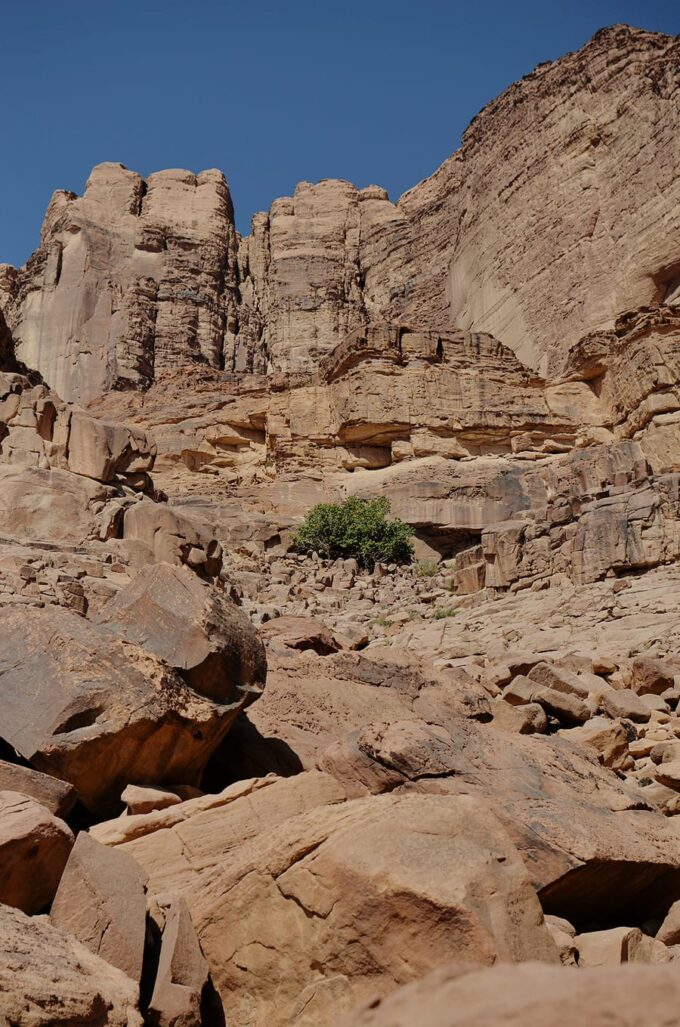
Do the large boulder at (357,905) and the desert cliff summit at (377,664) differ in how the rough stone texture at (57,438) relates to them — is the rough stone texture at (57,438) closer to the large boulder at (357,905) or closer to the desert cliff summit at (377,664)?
the desert cliff summit at (377,664)

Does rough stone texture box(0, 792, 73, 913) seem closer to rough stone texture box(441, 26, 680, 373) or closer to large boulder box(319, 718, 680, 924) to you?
large boulder box(319, 718, 680, 924)

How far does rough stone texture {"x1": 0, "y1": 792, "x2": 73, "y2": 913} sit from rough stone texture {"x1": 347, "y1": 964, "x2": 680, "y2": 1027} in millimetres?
2347

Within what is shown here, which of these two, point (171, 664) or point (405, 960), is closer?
point (405, 960)

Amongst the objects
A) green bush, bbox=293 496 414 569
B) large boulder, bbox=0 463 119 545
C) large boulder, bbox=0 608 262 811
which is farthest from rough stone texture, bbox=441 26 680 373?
large boulder, bbox=0 608 262 811

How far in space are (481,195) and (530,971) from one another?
2024 inches

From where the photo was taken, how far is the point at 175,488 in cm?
3338

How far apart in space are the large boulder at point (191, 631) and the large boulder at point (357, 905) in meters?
1.56

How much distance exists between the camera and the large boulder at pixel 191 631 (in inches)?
206

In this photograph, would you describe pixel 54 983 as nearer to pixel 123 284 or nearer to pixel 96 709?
pixel 96 709

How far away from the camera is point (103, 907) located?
3.27 metres

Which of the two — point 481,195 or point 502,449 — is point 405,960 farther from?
point 481,195

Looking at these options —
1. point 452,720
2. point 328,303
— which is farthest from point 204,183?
point 452,720

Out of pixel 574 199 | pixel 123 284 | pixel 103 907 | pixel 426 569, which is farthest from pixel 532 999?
pixel 123 284

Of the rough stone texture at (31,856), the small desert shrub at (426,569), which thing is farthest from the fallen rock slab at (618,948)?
the small desert shrub at (426,569)
